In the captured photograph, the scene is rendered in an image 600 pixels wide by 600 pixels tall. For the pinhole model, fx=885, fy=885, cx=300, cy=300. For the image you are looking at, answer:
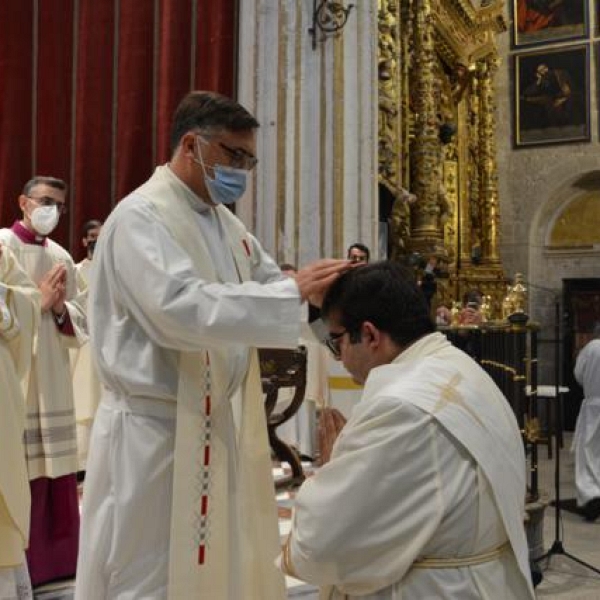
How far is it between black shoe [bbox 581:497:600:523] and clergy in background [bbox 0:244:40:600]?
5.06m

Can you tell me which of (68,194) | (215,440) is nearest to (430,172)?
(68,194)

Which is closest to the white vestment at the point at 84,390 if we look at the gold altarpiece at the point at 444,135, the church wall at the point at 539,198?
the gold altarpiece at the point at 444,135

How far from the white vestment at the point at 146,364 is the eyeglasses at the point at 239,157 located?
21cm

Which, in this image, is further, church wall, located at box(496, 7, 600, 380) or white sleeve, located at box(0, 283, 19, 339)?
church wall, located at box(496, 7, 600, 380)

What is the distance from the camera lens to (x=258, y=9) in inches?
269

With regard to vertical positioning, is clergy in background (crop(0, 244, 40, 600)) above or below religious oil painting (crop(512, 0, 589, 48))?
below

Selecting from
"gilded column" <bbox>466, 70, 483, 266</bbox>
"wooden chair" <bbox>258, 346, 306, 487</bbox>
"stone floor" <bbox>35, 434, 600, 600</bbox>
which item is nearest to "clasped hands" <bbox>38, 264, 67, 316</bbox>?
"stone floor" <bbox>35, 434, 600, 600</bbox>

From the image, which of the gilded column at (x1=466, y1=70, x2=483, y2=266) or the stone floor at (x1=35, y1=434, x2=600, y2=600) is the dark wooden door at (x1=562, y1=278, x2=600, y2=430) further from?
the stone floor at (x1=35, y1=434, x2=600, y2=600)

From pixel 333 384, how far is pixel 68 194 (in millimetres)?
2590

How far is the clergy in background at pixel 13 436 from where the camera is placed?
11.7 feet

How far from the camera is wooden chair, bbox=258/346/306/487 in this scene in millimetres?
5602

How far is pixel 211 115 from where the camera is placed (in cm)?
244

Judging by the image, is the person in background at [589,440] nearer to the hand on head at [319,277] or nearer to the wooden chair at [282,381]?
the wooden chair at [282,381]

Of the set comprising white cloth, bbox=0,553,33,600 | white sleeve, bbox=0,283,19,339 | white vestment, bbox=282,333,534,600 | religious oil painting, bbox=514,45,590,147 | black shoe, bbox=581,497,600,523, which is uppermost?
religious oil painting, bbox=514,45,590,147
